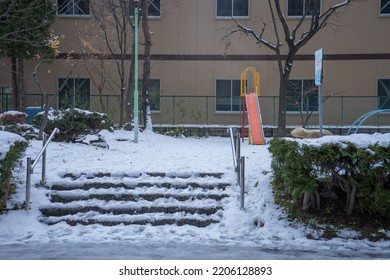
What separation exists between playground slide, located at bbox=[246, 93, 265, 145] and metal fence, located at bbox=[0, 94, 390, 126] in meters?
3.53

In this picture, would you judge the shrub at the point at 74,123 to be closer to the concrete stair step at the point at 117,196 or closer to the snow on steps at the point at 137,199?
the snow on steps at the point at 137,199

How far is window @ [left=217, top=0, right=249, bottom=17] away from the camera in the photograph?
68.0ft

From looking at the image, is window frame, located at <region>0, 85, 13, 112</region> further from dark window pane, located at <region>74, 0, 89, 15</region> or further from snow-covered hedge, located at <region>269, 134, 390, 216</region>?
snow-covered hedge, located at <region>269, 134, 390, 216</region>

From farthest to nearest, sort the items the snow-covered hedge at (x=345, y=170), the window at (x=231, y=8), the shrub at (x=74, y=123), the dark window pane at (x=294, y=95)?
the window at (x=231, y=8) → the dark window pane at (x=294, y=95) → the shrub at (x=74, y=123) → the snow-covered hedge at (x=345, y=170)

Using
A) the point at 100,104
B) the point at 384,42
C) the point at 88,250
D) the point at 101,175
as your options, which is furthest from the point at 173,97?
the point at 88,250

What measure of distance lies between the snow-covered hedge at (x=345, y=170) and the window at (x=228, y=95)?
1290 cm

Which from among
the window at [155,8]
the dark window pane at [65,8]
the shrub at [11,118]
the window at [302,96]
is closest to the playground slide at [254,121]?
the window at [302,96]

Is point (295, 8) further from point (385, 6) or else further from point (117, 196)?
point (117, 196)

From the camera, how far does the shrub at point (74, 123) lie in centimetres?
1216

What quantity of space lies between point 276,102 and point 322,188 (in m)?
12.5

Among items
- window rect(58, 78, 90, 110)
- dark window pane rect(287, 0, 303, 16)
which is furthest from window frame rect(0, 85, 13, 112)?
dark window pane rect(287, 0, 303, 16)

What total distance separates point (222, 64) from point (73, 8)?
6664 millimetres

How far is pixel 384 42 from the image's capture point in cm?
2011

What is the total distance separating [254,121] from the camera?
1584 cm
